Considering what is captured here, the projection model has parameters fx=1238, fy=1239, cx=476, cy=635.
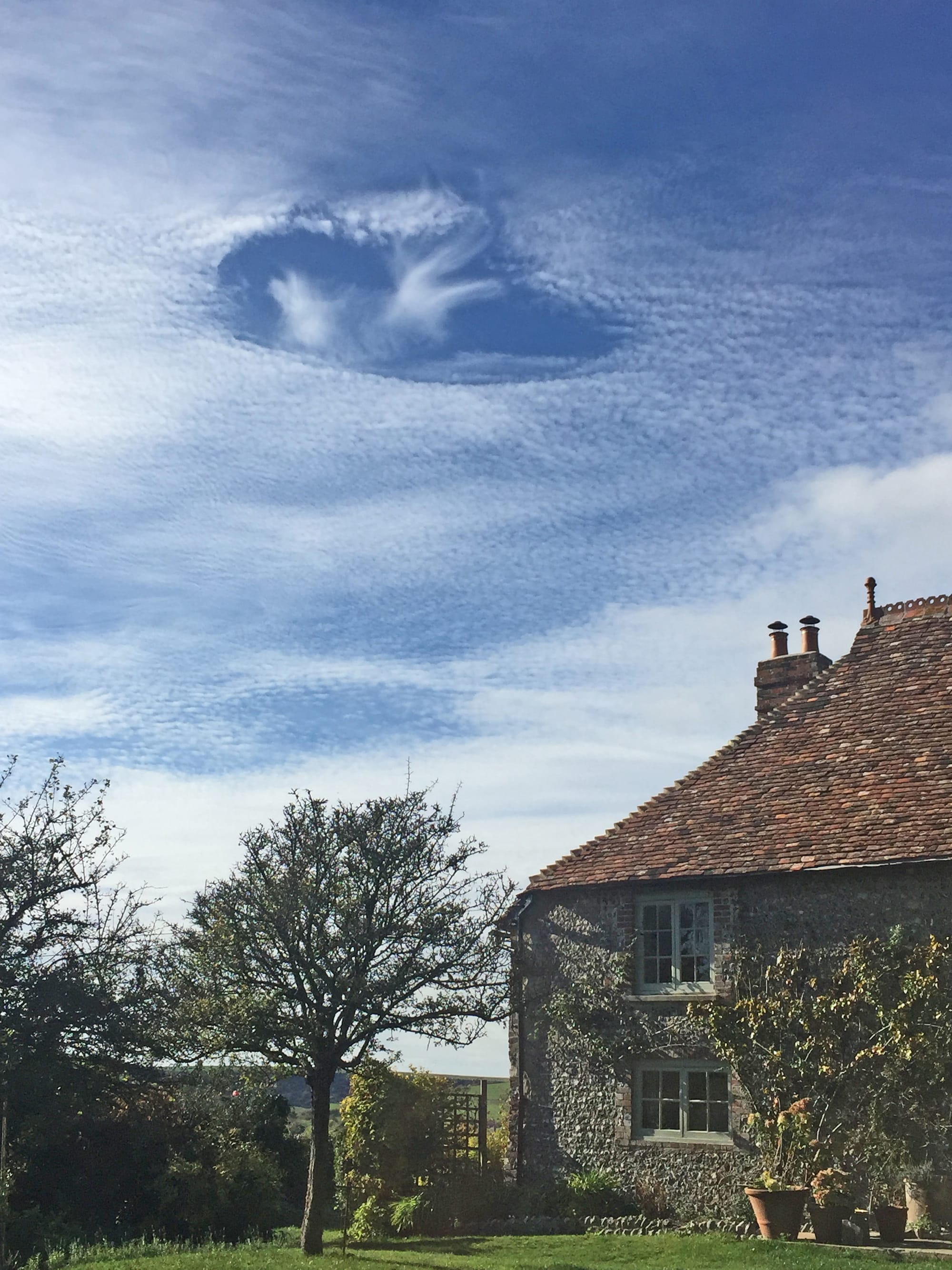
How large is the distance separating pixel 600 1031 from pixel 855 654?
910cm

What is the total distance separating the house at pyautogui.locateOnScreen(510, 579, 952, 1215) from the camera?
19906 mm

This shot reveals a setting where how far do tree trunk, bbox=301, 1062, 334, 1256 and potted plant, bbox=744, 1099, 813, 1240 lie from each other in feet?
20.0

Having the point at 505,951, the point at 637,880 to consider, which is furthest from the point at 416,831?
the point at 637,880

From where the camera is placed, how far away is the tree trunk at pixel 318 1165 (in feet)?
57.5

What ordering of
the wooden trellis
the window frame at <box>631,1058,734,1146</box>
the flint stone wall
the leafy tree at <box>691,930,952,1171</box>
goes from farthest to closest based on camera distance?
the wooden trellis, the window frame at <box>631,1058,734,1146</box>, the flint stone wall, the leafy tree at <box>691,930,952,1171</box>

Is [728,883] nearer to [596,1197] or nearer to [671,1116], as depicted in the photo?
[671,1116]

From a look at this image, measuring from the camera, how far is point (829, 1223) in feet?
56.4

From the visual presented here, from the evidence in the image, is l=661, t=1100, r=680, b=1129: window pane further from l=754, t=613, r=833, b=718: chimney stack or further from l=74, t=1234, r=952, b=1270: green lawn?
l=754, t=613, r=833, b=718: chimney stack

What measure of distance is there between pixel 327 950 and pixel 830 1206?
7876 millimetres

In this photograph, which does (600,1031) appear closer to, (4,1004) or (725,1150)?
(725,1150)

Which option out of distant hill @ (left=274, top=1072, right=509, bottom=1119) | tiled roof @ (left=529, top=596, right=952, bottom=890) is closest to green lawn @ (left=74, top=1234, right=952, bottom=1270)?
tiled roof @ (left=529, top=596, right=952, bottom=890)

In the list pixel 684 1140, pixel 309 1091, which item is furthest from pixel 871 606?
pixel 309 1091

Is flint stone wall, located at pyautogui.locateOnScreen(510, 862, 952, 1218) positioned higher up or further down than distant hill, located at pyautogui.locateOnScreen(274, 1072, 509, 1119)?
higher up

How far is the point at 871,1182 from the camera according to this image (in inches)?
716
